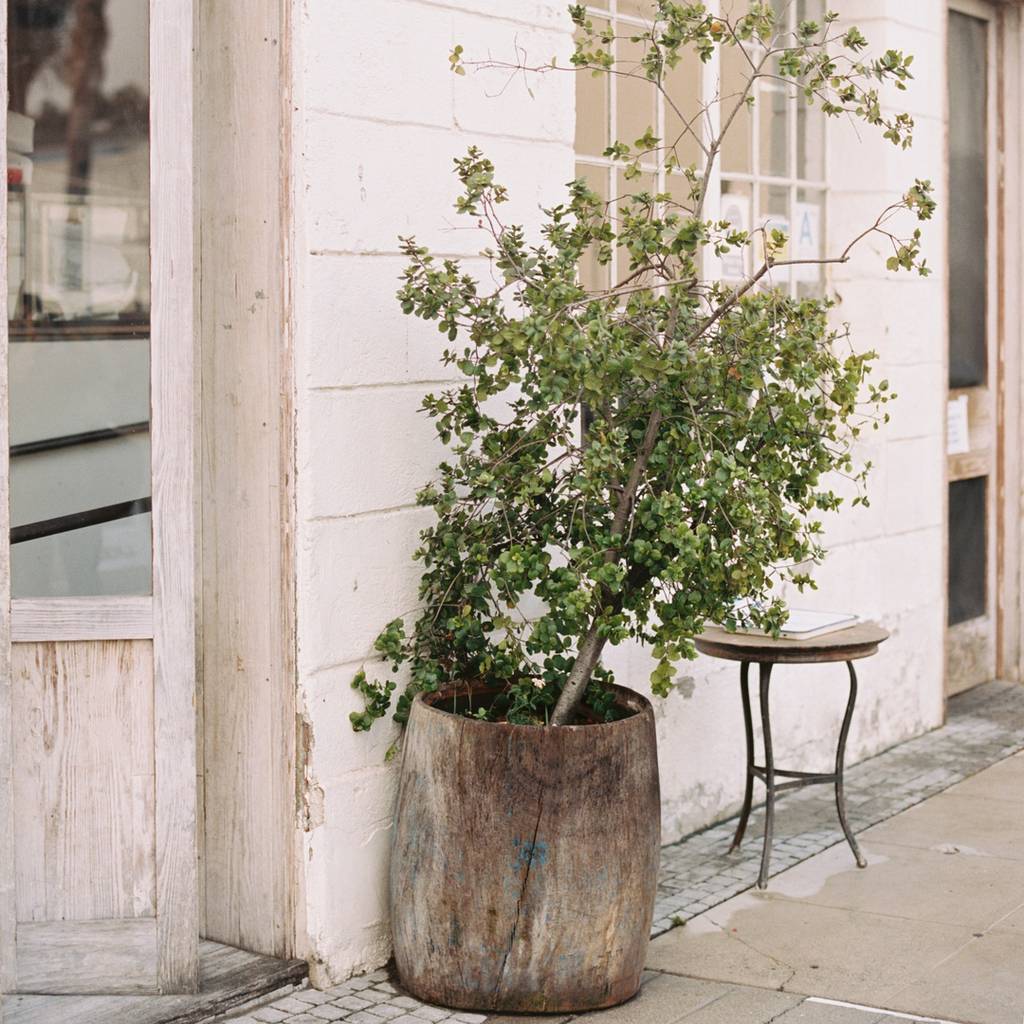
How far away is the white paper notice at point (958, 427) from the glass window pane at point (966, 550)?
159 mm

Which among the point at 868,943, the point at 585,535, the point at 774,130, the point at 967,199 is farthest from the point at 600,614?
the point at 967,199

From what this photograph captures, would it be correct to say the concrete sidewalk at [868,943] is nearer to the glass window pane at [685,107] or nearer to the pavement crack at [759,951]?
the pavement crack at [759,951]

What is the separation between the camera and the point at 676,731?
5777 millimetres

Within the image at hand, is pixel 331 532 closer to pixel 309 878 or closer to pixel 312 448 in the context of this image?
pixel 312 448

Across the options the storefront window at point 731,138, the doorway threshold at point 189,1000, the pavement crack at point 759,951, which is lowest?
the pavement crack at point 759,951

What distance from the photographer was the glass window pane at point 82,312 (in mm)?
4062

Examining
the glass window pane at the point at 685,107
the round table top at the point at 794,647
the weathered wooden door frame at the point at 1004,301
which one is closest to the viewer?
the round table top at the point at 794,647

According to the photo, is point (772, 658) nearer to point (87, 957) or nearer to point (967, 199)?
point (87, 957)

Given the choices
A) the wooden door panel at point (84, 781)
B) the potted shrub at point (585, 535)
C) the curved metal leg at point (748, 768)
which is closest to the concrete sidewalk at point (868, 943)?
the curved metal leg at point (748, 768)

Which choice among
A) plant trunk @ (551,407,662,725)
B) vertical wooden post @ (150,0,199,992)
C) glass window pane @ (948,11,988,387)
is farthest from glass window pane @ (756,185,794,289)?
vertical wooden post @ (150,0,199,992)

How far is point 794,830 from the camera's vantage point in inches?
230

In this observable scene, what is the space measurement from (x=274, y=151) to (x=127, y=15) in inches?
18.2

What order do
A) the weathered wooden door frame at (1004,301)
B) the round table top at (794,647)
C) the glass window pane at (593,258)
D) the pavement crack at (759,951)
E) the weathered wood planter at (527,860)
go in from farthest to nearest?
the weathered wooden door frame at (1004,301) → the glass window pane at (593,258) → the round table top at (794,647) → the pavement crack at (759,951) → the weathered wood planter at (527,860)

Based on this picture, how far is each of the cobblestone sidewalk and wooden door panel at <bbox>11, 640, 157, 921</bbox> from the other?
47 cm
